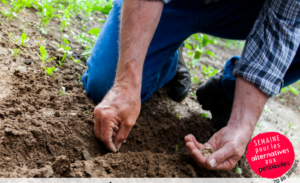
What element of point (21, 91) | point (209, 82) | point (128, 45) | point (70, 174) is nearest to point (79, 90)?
point (21, 91)

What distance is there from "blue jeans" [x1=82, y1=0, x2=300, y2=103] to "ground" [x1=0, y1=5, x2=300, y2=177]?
0.15 m

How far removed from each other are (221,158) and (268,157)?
38cm

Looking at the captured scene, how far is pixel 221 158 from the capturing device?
1060 mm

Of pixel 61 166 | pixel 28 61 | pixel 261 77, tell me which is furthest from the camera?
pixel 28 61

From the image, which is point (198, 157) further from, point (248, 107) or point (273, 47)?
point (273, 47)

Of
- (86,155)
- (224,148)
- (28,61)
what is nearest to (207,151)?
(224,148)

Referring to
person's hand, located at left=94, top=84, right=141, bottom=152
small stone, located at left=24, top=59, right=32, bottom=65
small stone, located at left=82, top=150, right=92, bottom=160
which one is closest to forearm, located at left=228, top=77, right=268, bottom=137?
person's hand, located at left=94, top=84, right=141, bottom=152

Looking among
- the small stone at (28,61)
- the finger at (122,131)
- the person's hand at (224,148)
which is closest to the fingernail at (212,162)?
the person's hand at (224,148)

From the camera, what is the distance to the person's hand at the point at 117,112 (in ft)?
3.27

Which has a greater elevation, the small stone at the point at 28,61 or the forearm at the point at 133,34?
the forearm at the point at 133,34

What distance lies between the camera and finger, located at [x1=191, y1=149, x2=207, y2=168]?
1.05 m

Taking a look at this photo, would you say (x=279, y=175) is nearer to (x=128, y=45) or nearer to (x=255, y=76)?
(x=255, y=76)

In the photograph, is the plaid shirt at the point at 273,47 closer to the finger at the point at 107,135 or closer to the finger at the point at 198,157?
the finger at the point at 198,157

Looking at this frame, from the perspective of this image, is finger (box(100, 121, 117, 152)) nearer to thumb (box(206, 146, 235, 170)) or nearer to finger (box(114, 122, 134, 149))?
finger (box(114, 122, 134, 149))
